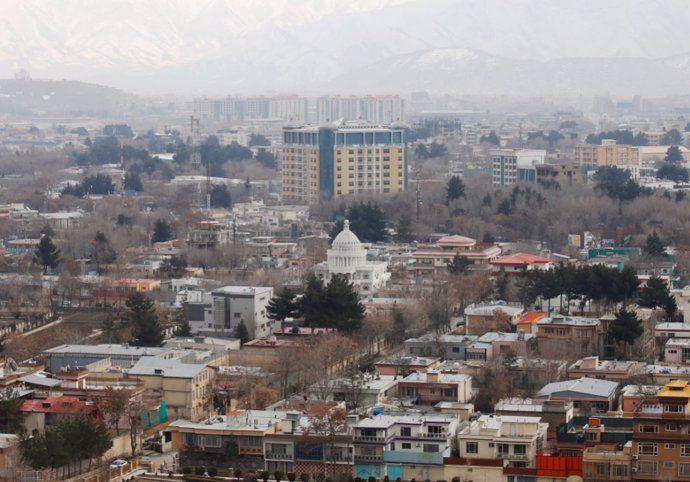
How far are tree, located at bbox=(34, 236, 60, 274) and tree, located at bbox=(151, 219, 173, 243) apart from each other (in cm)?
442

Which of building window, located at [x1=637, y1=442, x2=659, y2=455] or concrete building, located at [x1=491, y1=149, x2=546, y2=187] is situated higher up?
building window, located at [x1=637, y1=442, x2=659, y2=455]

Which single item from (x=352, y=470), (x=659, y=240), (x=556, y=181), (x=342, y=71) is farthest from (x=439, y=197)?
(x=342, y=71)

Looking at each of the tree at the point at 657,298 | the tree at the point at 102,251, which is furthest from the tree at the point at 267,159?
the tree at the point at 657,298

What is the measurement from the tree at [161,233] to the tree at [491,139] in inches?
1318

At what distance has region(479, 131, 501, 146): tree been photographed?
74.3 metres

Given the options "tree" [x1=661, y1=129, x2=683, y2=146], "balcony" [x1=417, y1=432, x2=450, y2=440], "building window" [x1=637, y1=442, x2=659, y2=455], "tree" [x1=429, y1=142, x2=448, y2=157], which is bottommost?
"tree" [x1=429, y1=142, x2=448, y2=157]

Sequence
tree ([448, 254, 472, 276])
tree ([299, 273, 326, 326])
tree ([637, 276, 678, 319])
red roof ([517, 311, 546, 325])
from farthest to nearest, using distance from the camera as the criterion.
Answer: tree ([448, 254, 472, 276]) → tree ([637, 276, 678, 319]) → tree ([299, 273, 326, 326]) → red roof ([517, 311, 546, 325])

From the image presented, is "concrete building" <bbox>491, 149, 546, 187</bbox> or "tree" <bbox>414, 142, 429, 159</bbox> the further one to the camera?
"tree" <bbox>414, 142, 429, 159</bbox>

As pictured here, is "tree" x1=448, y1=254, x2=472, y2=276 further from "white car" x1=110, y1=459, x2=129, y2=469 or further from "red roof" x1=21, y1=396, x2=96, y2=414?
"white car" x1=110, y1=459, x2=129, y2=469

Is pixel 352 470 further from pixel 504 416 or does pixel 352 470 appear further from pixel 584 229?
pixel 584 229

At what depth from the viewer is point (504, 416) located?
21.5 meters

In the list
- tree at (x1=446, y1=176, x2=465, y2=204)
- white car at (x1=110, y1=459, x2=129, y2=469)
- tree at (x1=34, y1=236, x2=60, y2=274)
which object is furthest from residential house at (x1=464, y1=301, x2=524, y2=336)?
tree at (x1=446, y1=176, x2=465, y2=204)

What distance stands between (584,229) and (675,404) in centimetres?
2125

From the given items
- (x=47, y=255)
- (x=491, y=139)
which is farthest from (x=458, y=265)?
(x=491, y=139)
